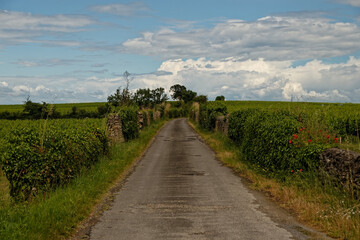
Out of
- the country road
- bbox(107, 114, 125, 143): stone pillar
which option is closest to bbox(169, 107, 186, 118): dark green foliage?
bbox(107, 114, 125, 143): stone pillar

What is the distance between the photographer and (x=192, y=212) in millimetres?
7992

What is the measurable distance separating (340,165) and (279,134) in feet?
10.6

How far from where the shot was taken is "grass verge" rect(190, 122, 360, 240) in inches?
259

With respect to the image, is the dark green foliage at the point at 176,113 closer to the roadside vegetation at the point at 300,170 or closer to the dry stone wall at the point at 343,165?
the roadside vegetation at the point at 300,170

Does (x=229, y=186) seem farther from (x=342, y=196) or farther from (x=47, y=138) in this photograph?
(x=47, y=138)

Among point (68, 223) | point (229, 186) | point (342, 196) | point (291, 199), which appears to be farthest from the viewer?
point (229, 186)

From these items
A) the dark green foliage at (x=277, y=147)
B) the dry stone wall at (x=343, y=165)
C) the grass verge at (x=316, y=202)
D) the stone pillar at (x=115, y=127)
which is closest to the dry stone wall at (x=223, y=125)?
the stone pillar at (x=115, y=127)

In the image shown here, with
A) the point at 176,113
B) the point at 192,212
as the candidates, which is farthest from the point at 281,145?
the point at 176,113

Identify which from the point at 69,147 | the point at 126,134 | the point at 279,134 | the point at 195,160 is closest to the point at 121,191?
the point at 69,147

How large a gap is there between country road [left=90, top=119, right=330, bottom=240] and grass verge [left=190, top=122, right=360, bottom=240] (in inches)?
15.4

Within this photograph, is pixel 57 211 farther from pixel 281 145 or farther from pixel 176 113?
pixel 176 113

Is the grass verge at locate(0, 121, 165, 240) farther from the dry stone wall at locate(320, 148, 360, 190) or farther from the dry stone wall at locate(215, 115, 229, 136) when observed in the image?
the dry stone wall at locate(215, 115, 229, 136)

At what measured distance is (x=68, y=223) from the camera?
7.03m

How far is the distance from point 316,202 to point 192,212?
3.14 meters
